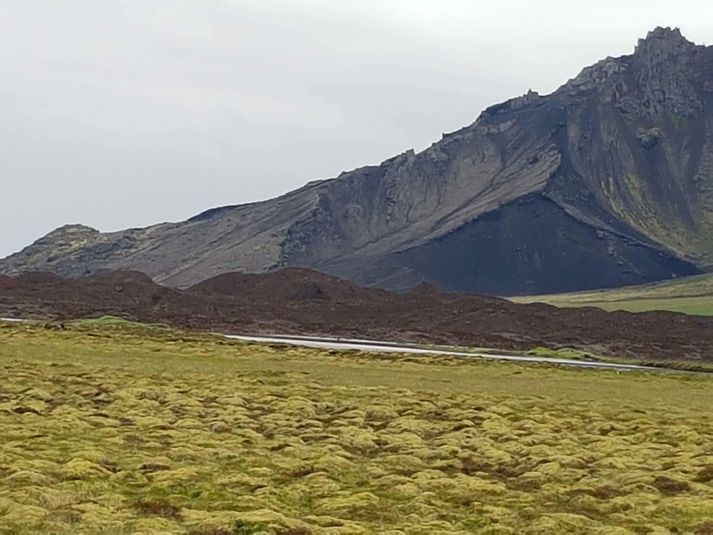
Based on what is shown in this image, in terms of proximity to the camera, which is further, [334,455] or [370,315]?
[370,315]

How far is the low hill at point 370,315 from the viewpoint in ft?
448

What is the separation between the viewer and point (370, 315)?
158 metres

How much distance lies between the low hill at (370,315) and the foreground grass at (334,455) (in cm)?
7806

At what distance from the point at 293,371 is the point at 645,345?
87118mm

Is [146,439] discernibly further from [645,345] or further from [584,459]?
[645,345]

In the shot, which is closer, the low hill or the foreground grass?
the foreground grass

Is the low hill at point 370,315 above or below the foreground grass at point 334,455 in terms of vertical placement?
above

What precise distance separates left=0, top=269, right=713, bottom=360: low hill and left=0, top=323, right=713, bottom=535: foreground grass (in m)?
78.1

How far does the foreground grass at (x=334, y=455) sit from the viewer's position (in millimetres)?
21266

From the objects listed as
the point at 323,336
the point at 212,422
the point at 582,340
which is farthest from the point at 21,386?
the point at 582,340

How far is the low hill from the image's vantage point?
136625mm

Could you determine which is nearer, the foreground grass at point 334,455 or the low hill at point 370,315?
the foreground grass at point 334,455

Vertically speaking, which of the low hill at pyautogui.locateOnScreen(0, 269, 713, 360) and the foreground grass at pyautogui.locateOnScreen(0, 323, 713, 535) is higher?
the low hill at pyautogui.locateOnScreen(0, 269, 713, 360)

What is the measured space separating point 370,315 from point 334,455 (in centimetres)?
12790
